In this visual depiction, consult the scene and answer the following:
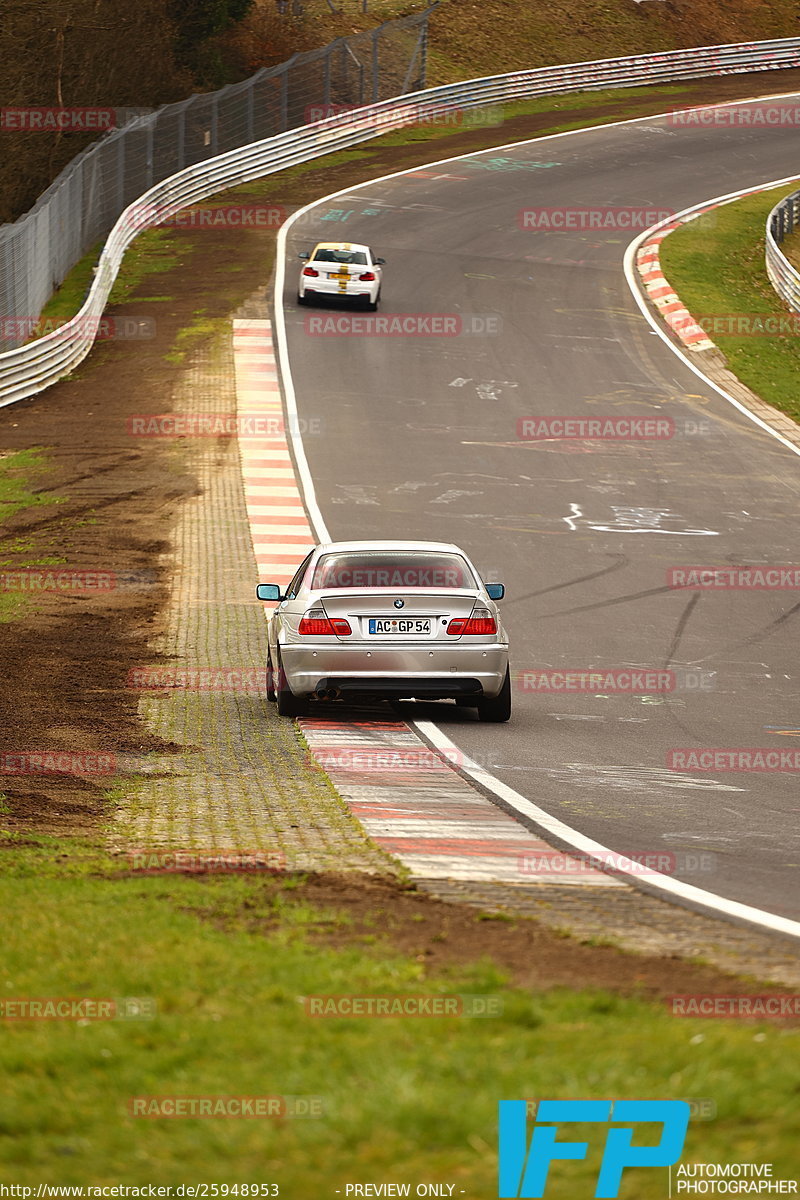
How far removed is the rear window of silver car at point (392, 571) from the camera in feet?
42.5

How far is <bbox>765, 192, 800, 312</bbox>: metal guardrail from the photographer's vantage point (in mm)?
39344

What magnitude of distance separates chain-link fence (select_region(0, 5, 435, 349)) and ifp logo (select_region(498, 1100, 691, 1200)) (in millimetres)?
28117

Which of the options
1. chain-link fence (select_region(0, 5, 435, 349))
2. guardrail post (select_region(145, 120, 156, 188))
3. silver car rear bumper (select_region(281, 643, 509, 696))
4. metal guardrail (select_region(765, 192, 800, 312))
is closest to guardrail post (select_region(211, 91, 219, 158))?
chain-link fence (select_region(0, 5, 435, 349))

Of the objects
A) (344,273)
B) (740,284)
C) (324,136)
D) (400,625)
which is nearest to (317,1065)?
(400,625)

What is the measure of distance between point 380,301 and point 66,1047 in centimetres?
3491

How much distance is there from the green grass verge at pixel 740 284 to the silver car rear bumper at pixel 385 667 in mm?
21263

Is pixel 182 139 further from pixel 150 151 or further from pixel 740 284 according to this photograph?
pixel 740 284

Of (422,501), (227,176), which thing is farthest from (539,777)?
(227,176)

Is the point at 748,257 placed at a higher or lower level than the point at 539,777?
higher

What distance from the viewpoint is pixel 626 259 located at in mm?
43094

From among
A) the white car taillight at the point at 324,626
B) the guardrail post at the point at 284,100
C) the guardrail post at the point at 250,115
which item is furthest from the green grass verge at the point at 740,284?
the white car taillight at the point at 324,626

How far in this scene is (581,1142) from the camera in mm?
3943

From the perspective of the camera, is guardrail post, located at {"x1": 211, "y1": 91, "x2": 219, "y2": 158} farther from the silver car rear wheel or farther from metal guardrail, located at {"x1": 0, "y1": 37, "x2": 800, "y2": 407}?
the silver car rear wheel

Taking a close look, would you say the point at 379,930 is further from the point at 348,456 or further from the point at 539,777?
the point at 348,456
